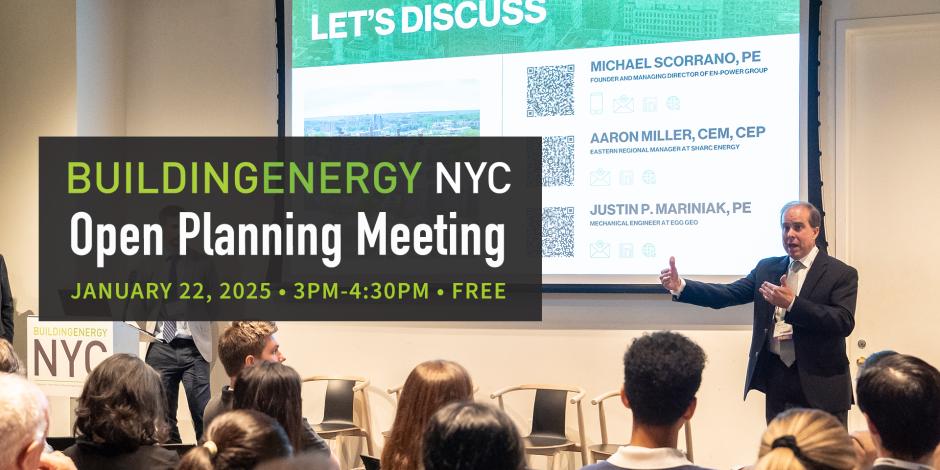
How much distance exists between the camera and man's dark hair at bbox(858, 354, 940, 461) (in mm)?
2035

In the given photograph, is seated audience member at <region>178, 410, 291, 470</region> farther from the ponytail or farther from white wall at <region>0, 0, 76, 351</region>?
white wall at <region>0, 0, 76, 351</region>

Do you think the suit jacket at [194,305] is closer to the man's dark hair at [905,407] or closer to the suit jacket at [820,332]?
the suit jacket at [820,332]

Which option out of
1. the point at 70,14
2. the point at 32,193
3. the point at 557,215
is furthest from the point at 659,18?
the point at 32,193

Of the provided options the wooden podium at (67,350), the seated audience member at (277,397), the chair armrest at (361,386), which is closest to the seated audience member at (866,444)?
the seated audience member at (277,397)

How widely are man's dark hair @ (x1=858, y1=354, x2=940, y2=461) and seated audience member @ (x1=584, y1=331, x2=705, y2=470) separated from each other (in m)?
0.41

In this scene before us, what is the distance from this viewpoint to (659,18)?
195 inches

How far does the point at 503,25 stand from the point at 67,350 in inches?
127

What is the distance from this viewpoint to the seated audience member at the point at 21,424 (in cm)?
183

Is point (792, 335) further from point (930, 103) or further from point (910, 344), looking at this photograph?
point (930, 103)

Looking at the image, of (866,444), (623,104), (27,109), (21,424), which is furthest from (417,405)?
(27,109)

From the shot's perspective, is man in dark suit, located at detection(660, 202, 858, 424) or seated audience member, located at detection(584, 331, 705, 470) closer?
seated audience member, located at detection(584, 331, 705, 470)

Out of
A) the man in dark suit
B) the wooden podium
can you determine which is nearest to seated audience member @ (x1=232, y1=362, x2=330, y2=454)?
the man in dark suit

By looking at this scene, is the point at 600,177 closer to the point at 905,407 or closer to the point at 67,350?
the point at 905,407

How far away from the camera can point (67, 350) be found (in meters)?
5.27
